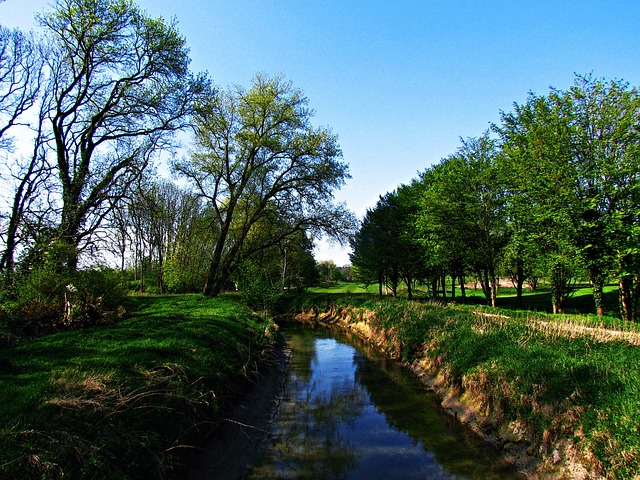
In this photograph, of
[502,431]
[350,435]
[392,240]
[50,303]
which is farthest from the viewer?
[392,240]

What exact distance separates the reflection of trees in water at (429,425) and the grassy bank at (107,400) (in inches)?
161

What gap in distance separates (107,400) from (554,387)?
24.1 ft

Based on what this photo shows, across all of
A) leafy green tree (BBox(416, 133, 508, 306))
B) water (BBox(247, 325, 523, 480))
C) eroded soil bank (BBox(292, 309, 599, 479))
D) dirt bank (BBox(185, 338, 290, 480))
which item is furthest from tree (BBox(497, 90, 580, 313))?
dirt bank (BBox(185, 338, 290, 480))

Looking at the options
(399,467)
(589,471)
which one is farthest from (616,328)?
(399,467)

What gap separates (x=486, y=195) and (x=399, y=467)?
2203 centimetres

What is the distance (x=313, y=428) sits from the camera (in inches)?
323

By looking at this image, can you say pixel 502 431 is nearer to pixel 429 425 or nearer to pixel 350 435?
pixel 429 425

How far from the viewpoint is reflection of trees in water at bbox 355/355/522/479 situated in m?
6.53

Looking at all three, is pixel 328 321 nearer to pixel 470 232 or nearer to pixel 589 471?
pixel 470 232

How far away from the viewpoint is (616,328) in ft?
38.9

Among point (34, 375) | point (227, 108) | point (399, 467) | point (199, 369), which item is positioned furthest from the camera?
point (227, 108)

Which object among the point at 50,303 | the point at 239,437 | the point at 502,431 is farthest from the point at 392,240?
the point at 239,437

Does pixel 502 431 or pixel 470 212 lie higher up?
pixel 470 212

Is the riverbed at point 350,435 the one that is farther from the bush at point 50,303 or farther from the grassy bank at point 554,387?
the bush at point 50,303
